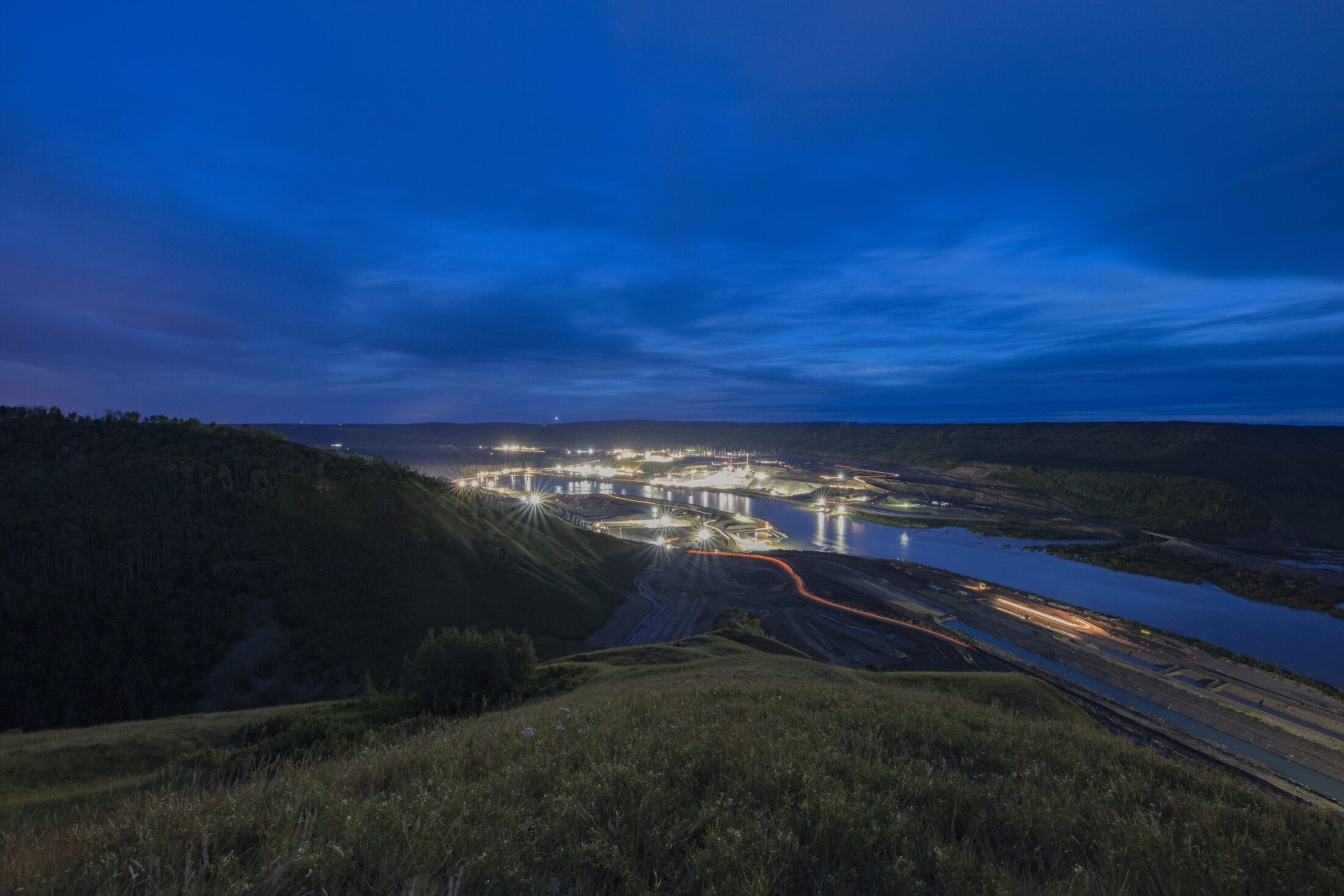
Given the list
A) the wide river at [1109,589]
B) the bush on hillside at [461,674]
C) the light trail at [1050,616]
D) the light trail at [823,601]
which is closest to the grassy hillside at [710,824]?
the bush on hillside at [461,674]

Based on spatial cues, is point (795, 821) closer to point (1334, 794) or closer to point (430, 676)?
point (430, 676)

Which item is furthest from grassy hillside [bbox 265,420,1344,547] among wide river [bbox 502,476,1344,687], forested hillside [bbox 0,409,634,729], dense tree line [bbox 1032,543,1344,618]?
forested hillside [bbox 0,409,634,729]

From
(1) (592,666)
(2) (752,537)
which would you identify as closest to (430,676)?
(1) (592,666)

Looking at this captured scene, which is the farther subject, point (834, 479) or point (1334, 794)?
point (834, 479)

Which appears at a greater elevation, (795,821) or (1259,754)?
(795,821)

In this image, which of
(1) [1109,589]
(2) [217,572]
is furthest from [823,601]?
(2) [217,572]

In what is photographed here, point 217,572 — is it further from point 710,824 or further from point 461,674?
point 710,824
